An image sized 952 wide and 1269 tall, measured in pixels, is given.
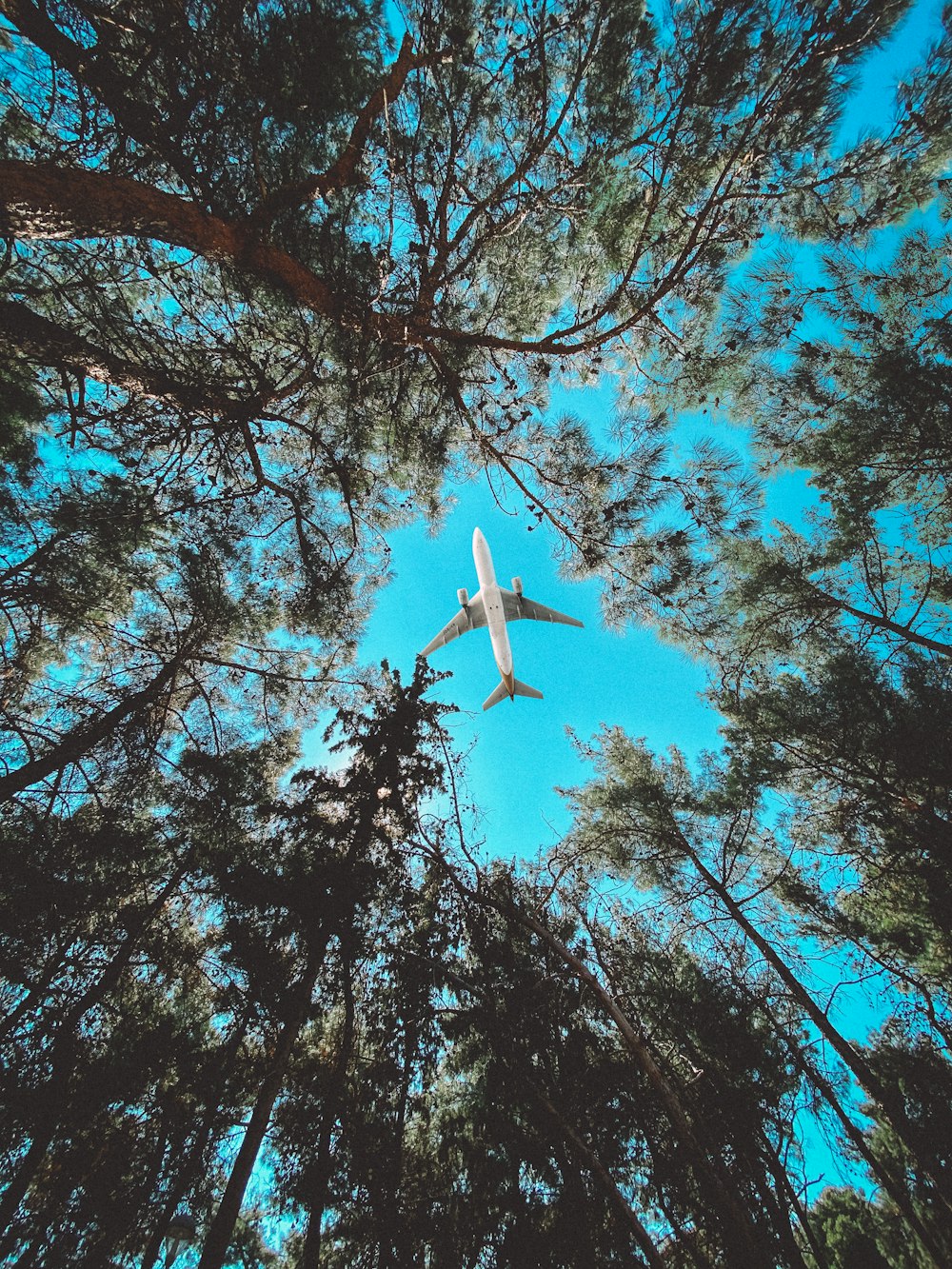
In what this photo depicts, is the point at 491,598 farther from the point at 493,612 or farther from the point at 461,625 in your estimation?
the point at 461,625

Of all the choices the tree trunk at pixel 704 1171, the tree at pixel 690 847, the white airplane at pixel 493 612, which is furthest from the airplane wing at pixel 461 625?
the tree trunk at pixel 704 1171

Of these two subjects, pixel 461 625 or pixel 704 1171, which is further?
pixel 461 625

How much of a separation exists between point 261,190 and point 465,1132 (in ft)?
35.4

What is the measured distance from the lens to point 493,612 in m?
18.5

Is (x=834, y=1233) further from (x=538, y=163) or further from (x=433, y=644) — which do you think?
(x=538, y=163)

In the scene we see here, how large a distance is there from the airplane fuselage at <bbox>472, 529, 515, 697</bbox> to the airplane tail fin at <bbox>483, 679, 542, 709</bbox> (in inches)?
89.8

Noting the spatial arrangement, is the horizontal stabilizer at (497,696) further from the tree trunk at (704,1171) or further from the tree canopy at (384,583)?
the tree trunk at (704,1171)

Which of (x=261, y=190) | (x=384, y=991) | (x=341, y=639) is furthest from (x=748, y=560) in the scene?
(x=384, y=991)

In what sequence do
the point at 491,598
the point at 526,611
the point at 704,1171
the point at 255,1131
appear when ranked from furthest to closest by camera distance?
the point at 526,611, the point at 491,598, the point at 255,1131, the point at 704,1171

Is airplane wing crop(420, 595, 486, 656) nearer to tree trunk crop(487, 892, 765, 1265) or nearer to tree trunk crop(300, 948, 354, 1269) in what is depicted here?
tree trunk crop(300, 948, 354, 1269)

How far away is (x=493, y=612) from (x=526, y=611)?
6.61 ft

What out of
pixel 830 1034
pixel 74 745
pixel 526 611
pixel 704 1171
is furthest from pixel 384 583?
pixel 526 611

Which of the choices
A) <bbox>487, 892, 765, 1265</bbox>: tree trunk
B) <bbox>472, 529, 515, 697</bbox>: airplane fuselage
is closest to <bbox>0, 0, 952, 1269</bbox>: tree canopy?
<bbox>487, 892, 765, 1265</bbox>: tree trunk

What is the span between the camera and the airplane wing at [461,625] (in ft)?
64.4
